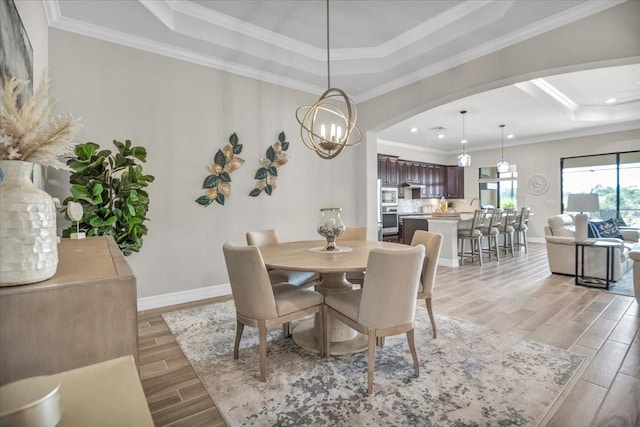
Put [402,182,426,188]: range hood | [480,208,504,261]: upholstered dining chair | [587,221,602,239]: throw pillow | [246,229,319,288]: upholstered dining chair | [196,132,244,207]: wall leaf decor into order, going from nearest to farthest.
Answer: [246,229,319,288]: upholstered dining chair < [196,132,244,207]: wall leaf decor < [587,221,602,239]: throw pillow < [480,208,504,261]: upholstered dining chair < [402,182,426,188]: range hood

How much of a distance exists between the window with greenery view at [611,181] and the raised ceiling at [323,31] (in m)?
3.33

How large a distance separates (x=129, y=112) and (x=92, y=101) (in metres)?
0.32

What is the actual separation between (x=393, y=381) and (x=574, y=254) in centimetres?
436

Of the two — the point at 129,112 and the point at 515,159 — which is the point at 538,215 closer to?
the point at 515,159

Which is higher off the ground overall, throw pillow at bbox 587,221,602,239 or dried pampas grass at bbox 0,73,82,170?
dried pampas grass at bbox 0,73,82,170

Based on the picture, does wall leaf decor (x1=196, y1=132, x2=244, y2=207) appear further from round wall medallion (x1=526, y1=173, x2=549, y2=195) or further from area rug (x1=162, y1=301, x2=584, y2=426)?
round wall medallion (x1=526, y1=173, x2=549, y2=195)

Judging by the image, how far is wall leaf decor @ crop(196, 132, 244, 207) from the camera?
3662 millimetres

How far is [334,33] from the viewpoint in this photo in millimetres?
3504

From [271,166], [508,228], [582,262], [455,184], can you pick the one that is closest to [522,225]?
[508,228]

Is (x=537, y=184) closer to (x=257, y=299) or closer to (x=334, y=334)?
(x=334, y=334)

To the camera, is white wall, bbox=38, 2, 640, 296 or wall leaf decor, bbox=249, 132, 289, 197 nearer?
white wall, bbox=38, 2, 640, 296

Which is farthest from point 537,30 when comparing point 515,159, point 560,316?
point 515,159

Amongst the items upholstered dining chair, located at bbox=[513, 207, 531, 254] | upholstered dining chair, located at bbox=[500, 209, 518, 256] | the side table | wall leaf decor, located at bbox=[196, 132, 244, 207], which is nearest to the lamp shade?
the side table

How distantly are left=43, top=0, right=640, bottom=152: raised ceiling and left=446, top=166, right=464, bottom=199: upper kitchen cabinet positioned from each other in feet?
17.5
